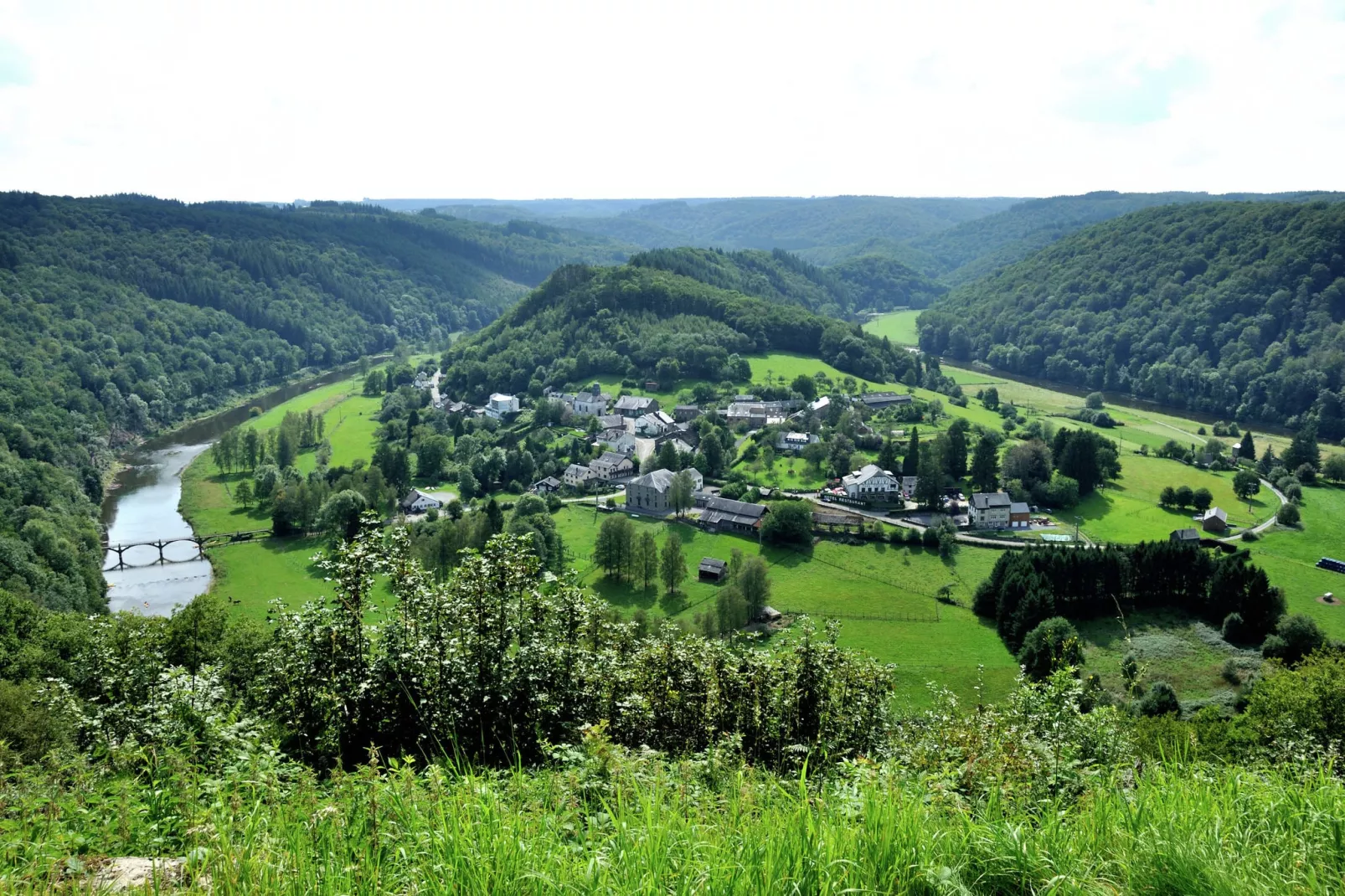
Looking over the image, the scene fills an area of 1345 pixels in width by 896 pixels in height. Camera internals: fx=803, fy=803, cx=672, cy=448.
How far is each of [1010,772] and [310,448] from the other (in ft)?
212

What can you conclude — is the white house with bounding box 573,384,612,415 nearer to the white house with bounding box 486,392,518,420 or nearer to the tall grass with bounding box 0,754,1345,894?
the white house with bounding box 486,392,518,420

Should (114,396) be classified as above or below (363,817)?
below

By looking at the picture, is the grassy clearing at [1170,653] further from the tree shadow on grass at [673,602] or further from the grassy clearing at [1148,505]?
the tree shadow on grass at [673,602]

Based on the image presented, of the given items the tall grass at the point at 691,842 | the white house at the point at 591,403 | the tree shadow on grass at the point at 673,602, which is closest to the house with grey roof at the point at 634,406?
the white house at the point at 591,403

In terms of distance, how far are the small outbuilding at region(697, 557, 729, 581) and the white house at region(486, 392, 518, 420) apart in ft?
125

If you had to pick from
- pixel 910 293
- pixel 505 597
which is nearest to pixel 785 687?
pixel 505 597

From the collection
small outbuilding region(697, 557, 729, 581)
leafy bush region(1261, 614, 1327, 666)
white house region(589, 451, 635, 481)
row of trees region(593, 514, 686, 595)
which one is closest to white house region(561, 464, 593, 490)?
white house region(589, 451, 635, 481)

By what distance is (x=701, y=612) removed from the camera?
32906mm

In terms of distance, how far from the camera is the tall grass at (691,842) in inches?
143

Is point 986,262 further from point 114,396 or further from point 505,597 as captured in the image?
point 505,597

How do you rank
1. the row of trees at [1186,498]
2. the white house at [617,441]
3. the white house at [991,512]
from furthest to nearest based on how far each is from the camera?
the white house at [617,441] < the row of trees at [1186,498] < the white house at [991,512]

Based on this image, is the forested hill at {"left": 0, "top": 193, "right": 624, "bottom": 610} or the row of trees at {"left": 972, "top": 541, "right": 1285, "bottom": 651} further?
the forested hill at {"left": 0, "top": 193, "right": 624, "bottom": 610}

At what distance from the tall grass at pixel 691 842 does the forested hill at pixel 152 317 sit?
103 ft

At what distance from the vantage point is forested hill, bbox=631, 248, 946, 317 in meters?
113
